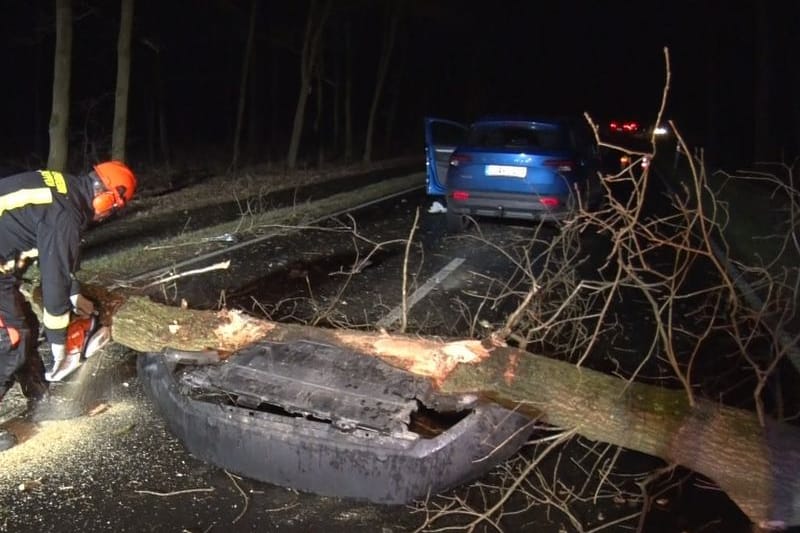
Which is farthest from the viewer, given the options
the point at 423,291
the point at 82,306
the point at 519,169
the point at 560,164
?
the point at 519,169

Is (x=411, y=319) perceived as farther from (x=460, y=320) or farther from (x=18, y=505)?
(x=18, y=505)

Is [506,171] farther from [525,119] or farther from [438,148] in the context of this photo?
[438,148]

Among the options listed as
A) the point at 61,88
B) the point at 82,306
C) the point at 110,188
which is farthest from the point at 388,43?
the point at 110,188

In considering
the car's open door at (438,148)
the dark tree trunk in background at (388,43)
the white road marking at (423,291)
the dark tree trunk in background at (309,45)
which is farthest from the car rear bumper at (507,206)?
the dark tree trunk in background at (388,43)

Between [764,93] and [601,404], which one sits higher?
[764,93]

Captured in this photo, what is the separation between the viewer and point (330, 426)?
3240mm

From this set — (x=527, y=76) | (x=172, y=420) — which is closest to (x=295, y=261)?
(x=172, y=420)

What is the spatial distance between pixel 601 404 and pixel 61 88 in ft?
36.6

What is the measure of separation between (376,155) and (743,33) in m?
14.2

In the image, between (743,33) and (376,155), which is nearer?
(743,33)

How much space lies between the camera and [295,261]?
7.98m

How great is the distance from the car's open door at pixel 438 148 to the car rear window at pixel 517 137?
130cm

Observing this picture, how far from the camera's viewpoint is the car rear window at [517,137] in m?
9.04

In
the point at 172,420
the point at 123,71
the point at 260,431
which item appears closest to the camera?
the point at 260,431
